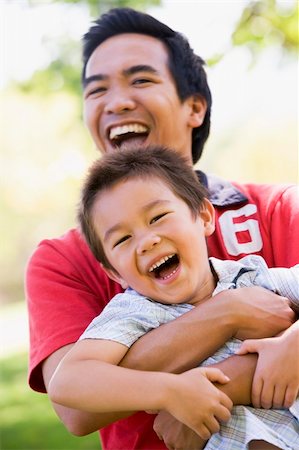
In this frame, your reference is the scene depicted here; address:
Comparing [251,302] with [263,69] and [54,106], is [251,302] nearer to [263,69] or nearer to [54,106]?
[263,69]

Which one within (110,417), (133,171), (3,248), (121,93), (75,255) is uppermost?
(121,93)

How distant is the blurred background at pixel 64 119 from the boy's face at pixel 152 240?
0.73 feet

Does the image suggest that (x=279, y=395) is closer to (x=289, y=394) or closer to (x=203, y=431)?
(x=289, y=394)

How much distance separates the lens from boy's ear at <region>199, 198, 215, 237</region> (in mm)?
1558

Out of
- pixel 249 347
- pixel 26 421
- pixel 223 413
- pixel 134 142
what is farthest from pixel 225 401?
pixel 26 421

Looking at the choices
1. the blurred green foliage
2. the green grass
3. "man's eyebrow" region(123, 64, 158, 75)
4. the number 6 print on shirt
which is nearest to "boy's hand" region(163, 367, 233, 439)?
the number 6 print on shirt

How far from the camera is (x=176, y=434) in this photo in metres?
1.34

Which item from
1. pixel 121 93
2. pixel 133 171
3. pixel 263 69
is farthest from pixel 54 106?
pixel 133 171

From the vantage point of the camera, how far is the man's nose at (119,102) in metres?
1.80

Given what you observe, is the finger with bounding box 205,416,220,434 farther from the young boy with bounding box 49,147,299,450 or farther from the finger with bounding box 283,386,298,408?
the finger with bounding box 283,386,298,408

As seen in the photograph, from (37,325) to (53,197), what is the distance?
5.18 metres

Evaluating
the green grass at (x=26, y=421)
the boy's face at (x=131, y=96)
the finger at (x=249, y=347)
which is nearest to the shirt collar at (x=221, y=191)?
the boy's face at (x=131, y=96)

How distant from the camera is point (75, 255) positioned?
1737mm

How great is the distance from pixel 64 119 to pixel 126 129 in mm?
4047
